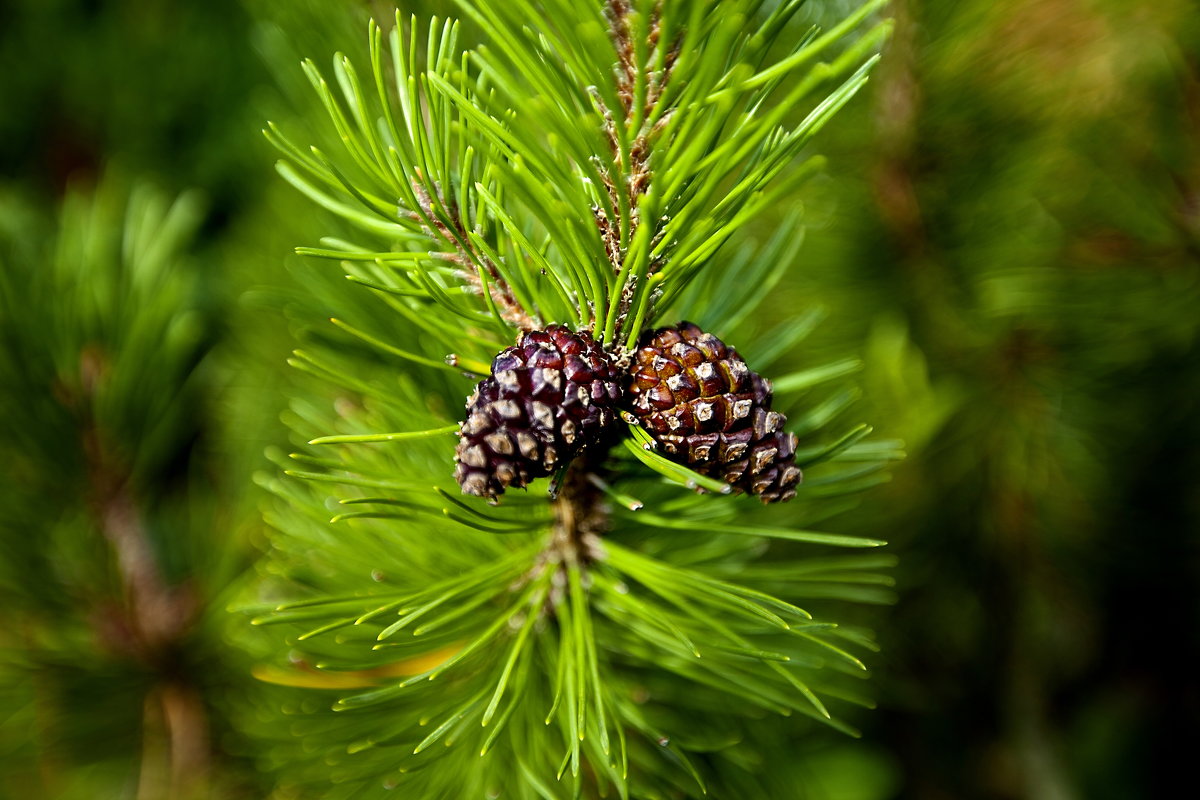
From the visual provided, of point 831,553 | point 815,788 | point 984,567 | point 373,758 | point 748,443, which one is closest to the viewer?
point 748,443

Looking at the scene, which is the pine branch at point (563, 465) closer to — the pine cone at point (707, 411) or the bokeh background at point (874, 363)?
the pine cone at point (707, 411)

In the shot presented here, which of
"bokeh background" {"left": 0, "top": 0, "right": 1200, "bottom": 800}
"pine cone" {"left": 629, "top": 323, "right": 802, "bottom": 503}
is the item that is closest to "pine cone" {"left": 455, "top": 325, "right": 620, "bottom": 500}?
"pine cone" {"left": 629, "top": 323, "right": 802, "bottom": 503}

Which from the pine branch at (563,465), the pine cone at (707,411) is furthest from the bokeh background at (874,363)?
the pine cone at (707,411)

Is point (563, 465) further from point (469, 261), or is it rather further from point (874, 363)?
point (874, 363)

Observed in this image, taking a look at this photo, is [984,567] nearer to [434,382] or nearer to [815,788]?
[815,788]

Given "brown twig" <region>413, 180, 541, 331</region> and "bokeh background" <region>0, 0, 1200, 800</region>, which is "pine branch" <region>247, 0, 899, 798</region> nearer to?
"brown twig" <region>413, 180, 541, 331</region>

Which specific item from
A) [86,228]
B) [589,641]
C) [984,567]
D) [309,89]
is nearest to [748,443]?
[589,641]

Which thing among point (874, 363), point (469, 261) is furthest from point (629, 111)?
point (874, 363)
